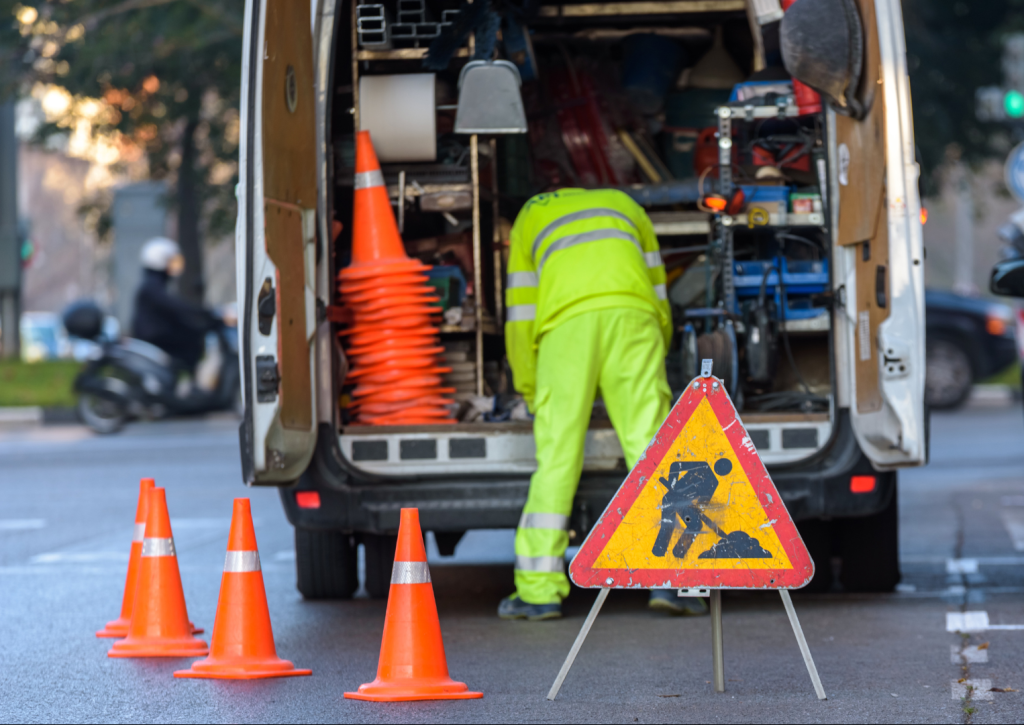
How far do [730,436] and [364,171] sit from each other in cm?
264

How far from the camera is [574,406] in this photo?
234 inches

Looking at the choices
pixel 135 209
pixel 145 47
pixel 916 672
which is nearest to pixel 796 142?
pixel 916 672

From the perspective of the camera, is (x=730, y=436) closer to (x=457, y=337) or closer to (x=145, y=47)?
(x=457, y=337)

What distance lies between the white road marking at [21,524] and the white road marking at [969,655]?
588cm

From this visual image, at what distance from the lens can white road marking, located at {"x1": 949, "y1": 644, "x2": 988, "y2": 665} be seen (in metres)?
5.00

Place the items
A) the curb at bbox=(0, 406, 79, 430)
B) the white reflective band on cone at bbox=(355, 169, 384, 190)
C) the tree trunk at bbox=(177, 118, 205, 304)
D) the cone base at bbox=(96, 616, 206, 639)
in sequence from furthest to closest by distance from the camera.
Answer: the tree trunk at bbox=(177, 118, 205, 304) < the curb at bbox=(0, 406, 79, 430) < the white reflective band on cone at bbox=(355, 169, 384, 190) < the cone base at bbox=(96, 616, 206, 639)

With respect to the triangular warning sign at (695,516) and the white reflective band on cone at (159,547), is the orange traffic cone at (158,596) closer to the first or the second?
the white reflective band on cone at (159,547)

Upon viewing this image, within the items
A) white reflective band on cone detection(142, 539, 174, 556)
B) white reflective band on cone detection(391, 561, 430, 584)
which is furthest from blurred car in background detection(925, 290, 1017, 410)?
white reflective band on cone detection(391, 561, 430, 584)

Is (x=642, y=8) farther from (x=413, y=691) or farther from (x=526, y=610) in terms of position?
(x=413, y=691)

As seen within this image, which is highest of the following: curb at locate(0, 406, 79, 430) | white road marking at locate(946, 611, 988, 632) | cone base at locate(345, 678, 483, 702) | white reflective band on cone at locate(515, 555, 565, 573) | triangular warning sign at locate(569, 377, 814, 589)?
triangular warning sign at locate(569, 377, 814, 589)

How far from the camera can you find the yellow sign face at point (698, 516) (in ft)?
14.5

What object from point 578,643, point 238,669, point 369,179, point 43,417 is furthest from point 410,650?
point 43,417

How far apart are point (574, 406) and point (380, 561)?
4.18 feet

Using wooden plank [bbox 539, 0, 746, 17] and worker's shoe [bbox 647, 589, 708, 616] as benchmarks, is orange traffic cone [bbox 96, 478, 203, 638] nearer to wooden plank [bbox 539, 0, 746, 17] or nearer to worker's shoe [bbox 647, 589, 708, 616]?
worker's shoe [bbox 647, 589, 708, 616]
